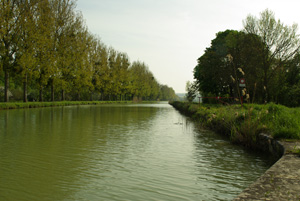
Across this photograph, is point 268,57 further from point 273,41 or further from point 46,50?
point 46,50

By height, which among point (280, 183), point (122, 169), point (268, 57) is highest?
point (268, 57)

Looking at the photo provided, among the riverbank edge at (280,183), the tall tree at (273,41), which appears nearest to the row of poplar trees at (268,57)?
the tall tree at (273,41)

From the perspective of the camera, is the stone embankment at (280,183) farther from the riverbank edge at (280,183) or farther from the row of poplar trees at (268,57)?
the row of poplar trees at (268,57)

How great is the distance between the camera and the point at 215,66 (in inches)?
1345

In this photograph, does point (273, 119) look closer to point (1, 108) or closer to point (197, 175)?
point (197, 175)

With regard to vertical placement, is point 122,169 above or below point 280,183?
below

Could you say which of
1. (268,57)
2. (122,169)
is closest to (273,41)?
(268,57)

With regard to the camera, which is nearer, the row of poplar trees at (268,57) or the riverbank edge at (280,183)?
the riverbank edge at (280,183)

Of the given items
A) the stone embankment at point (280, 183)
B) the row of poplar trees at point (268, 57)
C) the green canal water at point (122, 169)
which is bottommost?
the green canal water at point (122, 169)

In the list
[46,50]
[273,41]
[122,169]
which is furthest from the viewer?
[46,50]

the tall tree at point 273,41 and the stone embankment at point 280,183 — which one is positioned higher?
the tall tree at point 273,41

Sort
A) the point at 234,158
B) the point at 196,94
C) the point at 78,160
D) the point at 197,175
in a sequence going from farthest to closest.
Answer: the point at 196,94 < the point at 234,158 < the point at 78,160 < the point at 197,175

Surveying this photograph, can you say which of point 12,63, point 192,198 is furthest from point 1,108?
point 192,198

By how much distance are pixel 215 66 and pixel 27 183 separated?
31024 millimetres
